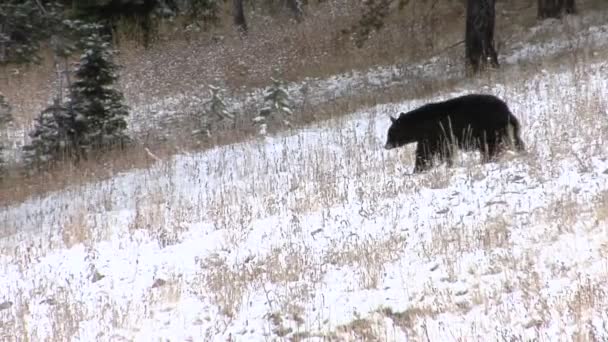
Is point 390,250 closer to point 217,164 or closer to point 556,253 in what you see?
point 556,253

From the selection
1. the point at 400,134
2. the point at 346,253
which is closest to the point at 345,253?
the point at 346,253

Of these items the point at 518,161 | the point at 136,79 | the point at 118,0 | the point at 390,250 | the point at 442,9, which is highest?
the point at 118,0

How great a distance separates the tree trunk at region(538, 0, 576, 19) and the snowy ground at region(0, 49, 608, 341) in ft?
32.5

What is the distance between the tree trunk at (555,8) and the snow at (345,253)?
382 inches

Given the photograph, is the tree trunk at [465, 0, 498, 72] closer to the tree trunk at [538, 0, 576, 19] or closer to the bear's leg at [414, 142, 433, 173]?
the tree trunk at [538, 0, 576, 19]

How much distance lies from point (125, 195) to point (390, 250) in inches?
240

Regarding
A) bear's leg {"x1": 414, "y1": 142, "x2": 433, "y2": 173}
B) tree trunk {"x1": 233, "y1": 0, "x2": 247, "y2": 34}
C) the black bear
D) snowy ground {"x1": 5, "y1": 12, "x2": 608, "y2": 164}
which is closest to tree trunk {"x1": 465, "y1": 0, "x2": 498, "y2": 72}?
snowy ground {"x1": 5, "y1": 12, "x2": 608, "y2": 164}

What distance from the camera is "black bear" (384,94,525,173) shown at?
8742 mm

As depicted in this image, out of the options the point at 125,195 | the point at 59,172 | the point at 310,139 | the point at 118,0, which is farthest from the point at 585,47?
the point at 118,0

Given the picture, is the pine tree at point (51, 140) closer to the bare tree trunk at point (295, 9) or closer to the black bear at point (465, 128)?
the black bear at point (465, 128)

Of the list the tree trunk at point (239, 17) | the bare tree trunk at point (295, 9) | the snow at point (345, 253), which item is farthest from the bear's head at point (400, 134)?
the tree trunk at point (239, 17)

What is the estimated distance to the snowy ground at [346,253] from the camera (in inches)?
204

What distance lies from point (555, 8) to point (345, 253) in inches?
622

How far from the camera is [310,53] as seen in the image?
79.9 ft
